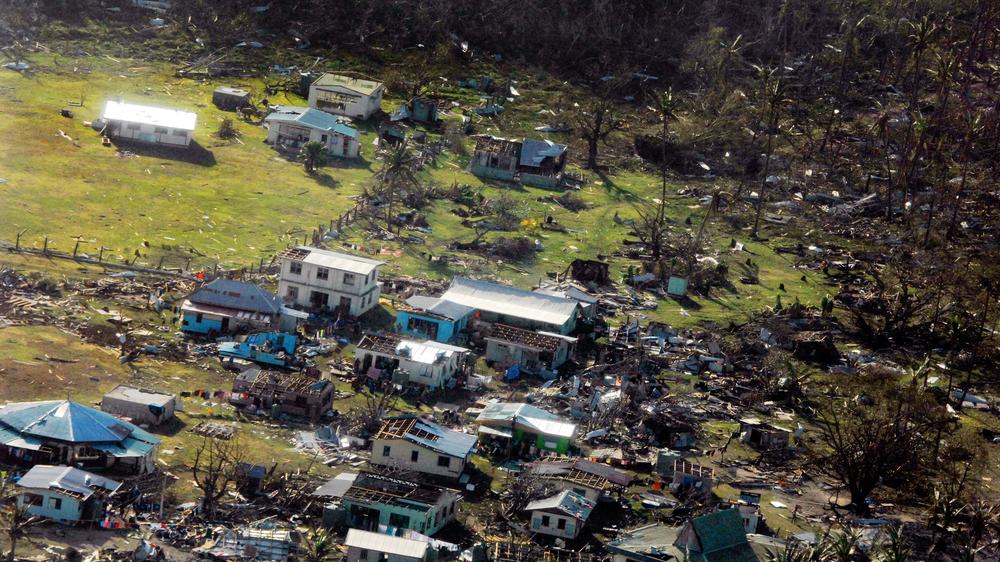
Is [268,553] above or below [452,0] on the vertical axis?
below

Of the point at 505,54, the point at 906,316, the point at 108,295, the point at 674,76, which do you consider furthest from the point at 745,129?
the point at 108,295

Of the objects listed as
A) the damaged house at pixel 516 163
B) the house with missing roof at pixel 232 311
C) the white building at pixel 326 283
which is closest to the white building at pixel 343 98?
the damaged house at pixel 516 163

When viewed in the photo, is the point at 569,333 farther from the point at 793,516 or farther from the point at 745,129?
the point at 745,129

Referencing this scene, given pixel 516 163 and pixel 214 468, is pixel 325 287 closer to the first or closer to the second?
pixel 214 468

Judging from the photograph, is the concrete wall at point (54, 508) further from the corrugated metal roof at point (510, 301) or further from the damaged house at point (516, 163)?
the damaged house at point (516, 163)

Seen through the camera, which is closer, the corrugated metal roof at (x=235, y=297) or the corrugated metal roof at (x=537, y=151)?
the corrugated metal roof at (x=235, y=297)

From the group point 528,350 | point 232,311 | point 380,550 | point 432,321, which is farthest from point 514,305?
point 380,550

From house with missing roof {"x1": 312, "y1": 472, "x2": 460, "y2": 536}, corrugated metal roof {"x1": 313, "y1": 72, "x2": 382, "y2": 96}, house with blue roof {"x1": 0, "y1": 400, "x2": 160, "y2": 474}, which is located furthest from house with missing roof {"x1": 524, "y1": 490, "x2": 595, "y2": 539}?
corrugated metal roof {"x1": 313, "y1": 72, "x2": 382, "y2": 96}
